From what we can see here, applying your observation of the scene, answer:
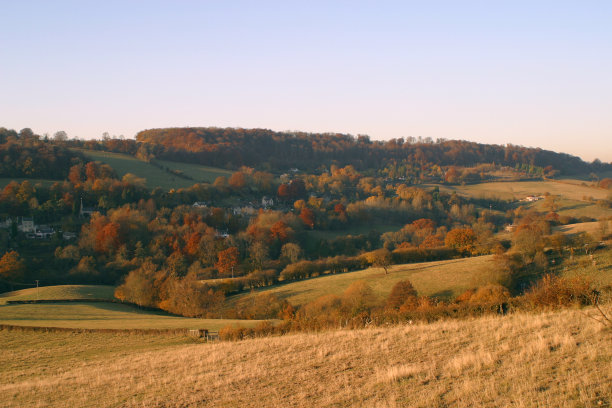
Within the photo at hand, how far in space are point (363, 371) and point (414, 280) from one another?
29542 mm

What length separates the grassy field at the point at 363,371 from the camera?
8.91 meters

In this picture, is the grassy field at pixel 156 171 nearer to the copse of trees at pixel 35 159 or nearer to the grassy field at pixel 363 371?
the copse of trees at pixel 35 159

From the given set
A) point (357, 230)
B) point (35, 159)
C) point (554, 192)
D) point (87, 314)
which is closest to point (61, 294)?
point (87, 314)

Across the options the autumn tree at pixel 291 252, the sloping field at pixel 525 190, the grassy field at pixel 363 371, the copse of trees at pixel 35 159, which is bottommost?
the autumn tree at pixel 291 252

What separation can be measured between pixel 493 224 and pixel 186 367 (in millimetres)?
73008

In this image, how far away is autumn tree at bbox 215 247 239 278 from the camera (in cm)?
5696

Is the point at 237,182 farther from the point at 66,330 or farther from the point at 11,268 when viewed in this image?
the point at 66,330

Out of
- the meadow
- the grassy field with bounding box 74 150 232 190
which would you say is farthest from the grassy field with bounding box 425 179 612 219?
the meadow

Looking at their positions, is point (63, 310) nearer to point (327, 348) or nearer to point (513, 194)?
point (327, 348)

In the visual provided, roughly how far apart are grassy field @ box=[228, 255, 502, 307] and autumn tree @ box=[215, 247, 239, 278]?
1281cm

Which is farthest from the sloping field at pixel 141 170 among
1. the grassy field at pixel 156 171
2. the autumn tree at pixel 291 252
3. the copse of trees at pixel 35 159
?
the autumn tree at pixel 291 252

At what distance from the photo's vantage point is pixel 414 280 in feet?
132

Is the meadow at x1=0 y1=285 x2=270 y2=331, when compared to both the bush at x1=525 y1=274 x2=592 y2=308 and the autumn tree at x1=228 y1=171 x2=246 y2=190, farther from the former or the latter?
the autumn tree at x1=228 y1=171 x2=246 y2=190

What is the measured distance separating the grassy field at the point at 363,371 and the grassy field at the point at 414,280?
20740 millimetres
